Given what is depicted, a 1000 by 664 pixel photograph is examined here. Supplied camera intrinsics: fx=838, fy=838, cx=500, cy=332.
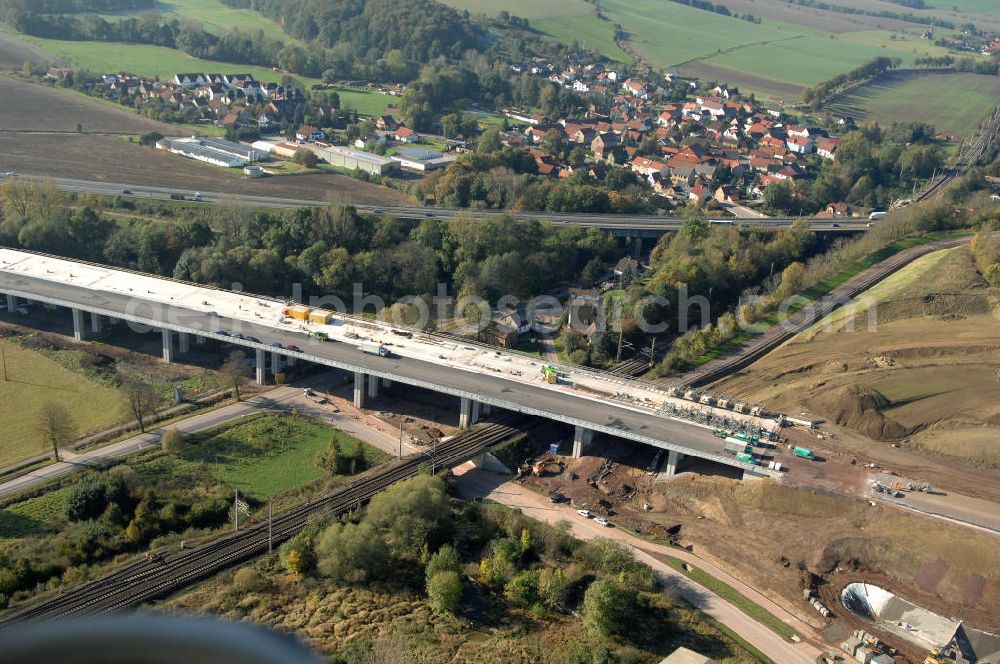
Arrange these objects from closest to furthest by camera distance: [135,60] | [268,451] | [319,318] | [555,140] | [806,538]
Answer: [806,538] < [268,451] < [319,318] < [555,140] < [135,60]

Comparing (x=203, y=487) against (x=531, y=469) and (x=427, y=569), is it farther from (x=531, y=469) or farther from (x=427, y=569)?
(x=531, y=469)

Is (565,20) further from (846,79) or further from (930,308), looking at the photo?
(930,308)

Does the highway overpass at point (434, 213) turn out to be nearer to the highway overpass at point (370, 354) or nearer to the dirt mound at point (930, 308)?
the highway overpass at point (370, 354)

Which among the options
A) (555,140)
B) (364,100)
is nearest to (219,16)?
(364,100)

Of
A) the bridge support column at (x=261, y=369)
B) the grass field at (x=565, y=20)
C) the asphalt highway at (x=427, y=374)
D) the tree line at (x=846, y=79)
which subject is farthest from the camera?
the grass field at (x=565, y=20)

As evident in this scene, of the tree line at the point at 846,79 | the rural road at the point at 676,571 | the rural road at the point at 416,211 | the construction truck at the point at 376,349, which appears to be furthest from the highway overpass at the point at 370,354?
the tree line at the point at 846,79
